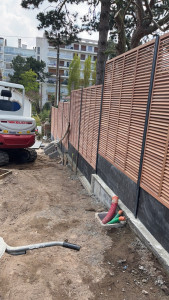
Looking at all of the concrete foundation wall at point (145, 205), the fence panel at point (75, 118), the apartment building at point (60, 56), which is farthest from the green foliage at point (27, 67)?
the concrete foundation wall at point (145, 205)

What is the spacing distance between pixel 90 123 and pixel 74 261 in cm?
407

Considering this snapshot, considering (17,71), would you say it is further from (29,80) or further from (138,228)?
(138,228)

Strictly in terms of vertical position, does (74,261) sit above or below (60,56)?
below

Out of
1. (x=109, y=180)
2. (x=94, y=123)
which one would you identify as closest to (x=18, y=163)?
(x=94, y=123)

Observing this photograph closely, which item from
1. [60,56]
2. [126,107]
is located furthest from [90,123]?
[60,56]

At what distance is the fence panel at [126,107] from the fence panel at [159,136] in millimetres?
263

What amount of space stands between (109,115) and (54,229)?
2.60 m

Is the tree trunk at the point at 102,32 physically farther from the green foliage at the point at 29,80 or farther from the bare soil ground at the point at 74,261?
the green foliage at the point at 29,80

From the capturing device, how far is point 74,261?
303 cm

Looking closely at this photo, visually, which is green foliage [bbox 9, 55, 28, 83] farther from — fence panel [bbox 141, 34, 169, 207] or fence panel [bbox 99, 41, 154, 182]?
fence panel [bbox 141, 34, 169, 207]

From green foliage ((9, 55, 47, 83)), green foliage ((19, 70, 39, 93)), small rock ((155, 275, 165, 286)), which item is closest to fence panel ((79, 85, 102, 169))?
small rock ((155, 275, 165, 286))

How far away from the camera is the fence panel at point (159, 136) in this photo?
9.16ft

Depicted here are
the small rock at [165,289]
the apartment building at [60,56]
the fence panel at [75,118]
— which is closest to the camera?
the small rock at [165,289]

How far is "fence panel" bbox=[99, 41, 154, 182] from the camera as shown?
3.47 metres
